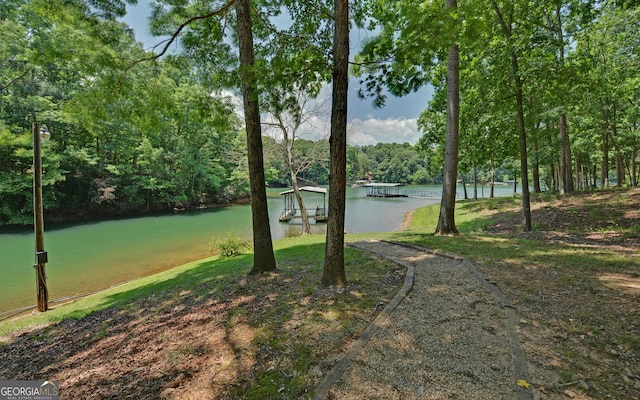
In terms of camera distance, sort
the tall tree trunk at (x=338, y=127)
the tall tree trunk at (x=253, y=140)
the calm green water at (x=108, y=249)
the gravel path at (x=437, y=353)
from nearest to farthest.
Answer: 1. the gravel path at (x=437, y=353)
2. the tall tree trunk at (x=338, y=127)
3. the tall tree trunk at (x=253, y=140)
4. the calm green water at (x=108, y=249)

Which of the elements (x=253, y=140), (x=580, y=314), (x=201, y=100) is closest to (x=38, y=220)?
(x=201, y=100)

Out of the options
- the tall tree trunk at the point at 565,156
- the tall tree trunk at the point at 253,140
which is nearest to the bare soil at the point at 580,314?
the tall tree trunk at the point at 253,140

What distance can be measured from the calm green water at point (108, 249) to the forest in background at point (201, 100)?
474 centimetres

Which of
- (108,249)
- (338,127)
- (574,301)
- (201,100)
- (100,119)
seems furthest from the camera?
(108,249)

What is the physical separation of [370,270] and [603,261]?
4116mm

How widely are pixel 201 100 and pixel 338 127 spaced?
3710mm

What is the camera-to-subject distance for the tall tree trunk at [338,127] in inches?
144

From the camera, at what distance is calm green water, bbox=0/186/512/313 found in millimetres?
9242

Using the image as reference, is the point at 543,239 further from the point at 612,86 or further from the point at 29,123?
the point at 29,123

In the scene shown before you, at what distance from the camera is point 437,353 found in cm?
246

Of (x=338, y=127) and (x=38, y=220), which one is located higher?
(x=338, y=127)

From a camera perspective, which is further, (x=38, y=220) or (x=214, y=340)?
(x=38, y=220)

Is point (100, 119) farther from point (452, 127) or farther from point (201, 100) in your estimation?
point (452, 127)

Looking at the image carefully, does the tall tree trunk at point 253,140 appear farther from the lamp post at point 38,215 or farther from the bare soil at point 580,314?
the lamp post at point 38,215
